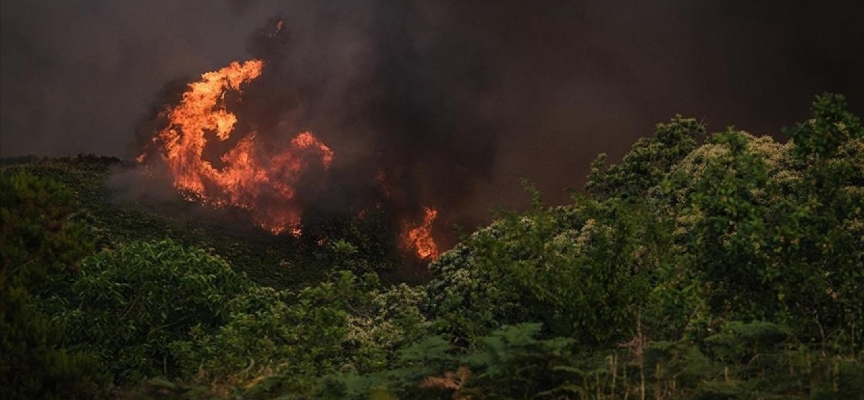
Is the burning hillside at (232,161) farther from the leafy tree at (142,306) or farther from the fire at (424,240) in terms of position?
the leafy tree at (142,306)

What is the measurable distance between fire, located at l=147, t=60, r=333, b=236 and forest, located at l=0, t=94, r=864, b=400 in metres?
61.1

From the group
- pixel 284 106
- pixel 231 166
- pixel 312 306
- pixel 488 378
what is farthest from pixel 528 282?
pixel 284 106

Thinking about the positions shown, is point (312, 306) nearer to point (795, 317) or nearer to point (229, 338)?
point (229, 338)

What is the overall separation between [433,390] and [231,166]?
79.5m

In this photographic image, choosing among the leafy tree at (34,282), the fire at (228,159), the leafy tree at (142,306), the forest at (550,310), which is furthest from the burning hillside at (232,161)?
the leafy tree at (34,282)

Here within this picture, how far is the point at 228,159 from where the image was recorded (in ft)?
288

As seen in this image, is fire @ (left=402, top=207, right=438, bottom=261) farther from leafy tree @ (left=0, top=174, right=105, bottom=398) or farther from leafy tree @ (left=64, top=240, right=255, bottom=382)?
leafy tree @ (left=0, top=174, right=105, bottom=398)

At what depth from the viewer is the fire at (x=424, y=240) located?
83.5m

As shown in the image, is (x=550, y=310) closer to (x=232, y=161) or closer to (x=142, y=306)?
(x=142, y=306)

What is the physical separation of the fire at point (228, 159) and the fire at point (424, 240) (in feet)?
34.4

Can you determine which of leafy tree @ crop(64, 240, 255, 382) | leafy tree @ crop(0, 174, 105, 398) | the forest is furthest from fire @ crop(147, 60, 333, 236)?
leafy tree @ crop(0, 174, 105, 398)

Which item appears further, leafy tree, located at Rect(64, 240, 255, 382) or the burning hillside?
the burning hillside

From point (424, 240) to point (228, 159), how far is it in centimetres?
2077

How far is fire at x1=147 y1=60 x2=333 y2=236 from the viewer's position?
277 ft
